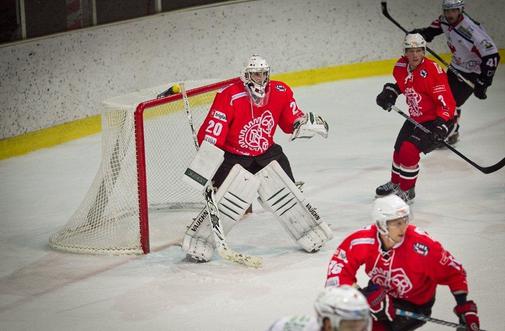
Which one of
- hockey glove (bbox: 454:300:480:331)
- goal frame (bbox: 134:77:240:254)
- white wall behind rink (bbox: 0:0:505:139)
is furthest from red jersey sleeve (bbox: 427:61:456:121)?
white wall behind rink (bbox: 0:0:505:139)

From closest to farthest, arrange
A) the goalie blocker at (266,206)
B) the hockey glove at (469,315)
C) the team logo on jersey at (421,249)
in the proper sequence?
1. the hockey glove at (469,315)
2. the team logo on jersey at (421,249)
3. the goalie blocker at (266,206)

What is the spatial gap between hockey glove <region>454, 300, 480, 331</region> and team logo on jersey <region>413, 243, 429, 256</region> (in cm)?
21

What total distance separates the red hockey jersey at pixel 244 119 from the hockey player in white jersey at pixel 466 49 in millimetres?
1956

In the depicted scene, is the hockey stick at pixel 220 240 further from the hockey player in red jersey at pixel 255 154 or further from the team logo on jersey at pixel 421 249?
the team logo on jersey at pixel 421 249

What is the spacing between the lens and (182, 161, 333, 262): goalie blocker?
18.5ft

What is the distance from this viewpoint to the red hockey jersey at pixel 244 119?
18.2ft

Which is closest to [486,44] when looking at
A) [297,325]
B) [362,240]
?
[362,240]

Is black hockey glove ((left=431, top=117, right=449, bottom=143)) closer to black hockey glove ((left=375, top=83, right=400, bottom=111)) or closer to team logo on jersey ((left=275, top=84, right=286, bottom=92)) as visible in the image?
black hockey glove ((left=375, top=83, right=400, bottom=111))

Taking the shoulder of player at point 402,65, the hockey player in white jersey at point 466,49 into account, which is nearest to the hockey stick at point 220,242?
the shoulder of player at point 402,65

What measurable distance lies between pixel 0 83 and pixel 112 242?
2226 millimetres

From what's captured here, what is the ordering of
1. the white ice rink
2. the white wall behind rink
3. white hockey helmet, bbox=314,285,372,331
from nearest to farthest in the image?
white hockey helmet, bbox=314,285,372,331 → the white ice rink → the white wall behind rink

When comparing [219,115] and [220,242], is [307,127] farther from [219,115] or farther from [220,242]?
[220,242]

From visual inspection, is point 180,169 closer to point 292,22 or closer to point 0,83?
point 0,83

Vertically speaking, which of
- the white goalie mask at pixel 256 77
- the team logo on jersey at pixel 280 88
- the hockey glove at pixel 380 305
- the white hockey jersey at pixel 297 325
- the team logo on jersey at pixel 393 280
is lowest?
the hockey glove at pixel 380 305
